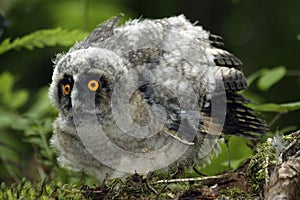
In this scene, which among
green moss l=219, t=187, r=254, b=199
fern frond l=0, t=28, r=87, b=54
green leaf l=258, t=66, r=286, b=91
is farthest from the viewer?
green leaf l=258, t=66, r=286, b=91

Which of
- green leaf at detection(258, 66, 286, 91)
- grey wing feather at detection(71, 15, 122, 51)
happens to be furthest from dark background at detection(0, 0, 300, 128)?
grey wing feather at detection(71, 15, 122, 51)

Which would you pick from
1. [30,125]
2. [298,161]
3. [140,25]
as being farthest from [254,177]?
[30,125]

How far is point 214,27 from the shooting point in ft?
30.0

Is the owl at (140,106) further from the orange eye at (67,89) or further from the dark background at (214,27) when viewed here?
the dark background at (214,27)

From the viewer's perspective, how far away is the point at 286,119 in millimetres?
7891

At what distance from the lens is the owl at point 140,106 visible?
410 cm

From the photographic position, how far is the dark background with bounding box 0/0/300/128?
7.94 m

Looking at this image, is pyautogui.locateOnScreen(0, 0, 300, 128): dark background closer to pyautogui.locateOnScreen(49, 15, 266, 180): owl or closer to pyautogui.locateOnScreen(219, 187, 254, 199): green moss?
pyautogui.locateOnScreen(49, 15, 266, 180): owl

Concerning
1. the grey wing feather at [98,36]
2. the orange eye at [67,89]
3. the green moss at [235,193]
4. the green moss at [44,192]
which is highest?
the grey wing feather at [98,36]

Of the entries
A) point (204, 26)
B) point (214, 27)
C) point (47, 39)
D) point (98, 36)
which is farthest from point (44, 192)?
point (214, 27)

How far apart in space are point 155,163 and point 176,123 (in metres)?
0.30

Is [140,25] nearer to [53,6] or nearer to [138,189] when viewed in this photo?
[138,189]

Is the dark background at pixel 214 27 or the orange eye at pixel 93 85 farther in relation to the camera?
the dark background at pixel 214 27

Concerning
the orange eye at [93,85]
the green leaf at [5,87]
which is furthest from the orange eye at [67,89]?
the green leaf at [5,87]
